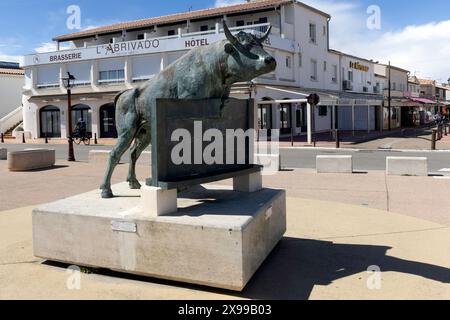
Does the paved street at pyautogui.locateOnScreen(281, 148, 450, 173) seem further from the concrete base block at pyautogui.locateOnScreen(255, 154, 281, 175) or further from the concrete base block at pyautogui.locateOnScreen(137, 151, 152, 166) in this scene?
the concrete base block at pyautogui.locateOnScreen(137, 151, 152, 166)

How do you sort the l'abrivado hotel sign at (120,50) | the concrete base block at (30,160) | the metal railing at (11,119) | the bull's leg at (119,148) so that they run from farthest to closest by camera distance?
the metal railing at (11,119)
the l'abrivado hotel sign at (120,50)
the concrete base block at (30,160)
the bull's leg at (119,148)

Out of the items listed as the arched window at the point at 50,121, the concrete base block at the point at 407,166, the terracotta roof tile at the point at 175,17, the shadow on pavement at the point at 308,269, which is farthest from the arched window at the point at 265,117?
the shadow on pavement at the point at 308,269

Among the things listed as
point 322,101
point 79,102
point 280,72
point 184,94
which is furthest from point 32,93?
point 184,94

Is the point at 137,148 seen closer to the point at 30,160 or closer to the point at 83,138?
the point at 30,160

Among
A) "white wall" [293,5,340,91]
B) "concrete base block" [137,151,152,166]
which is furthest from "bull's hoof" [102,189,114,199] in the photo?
"white wall" [293,5,340,91]

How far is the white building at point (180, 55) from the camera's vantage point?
30.9 meters

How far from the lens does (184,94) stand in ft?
17.7

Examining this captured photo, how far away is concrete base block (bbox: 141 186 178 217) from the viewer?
4.78 meters

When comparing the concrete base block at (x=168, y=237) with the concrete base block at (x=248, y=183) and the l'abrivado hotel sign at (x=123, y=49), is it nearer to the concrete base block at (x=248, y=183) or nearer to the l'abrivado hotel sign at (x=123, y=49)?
the concrete base block at (x=248, y=183)

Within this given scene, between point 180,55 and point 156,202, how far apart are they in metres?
27.1

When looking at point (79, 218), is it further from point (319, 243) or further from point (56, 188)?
point (56, 188)

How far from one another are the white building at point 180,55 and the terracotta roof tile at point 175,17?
76 mm
